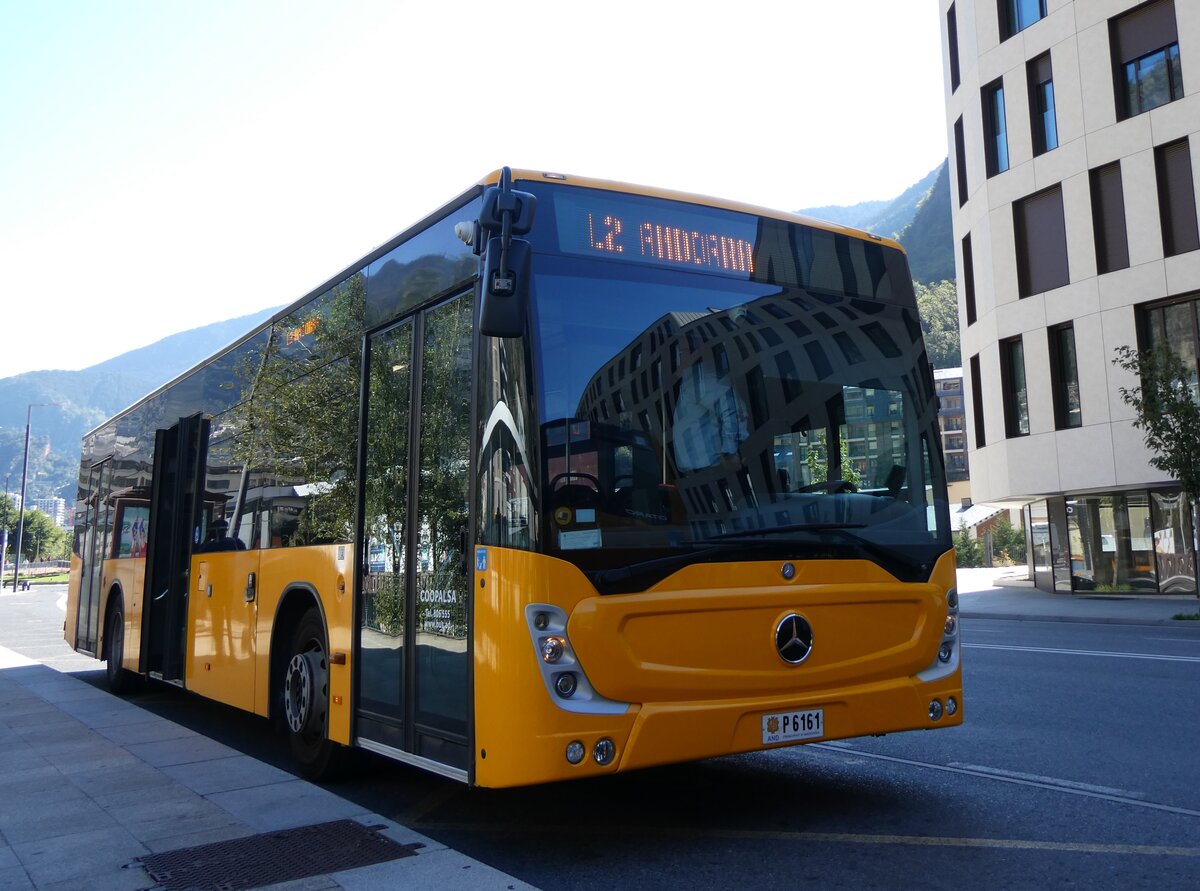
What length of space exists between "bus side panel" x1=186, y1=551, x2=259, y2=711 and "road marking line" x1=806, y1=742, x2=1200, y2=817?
4.00 metres

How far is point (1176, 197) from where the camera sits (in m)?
26.7

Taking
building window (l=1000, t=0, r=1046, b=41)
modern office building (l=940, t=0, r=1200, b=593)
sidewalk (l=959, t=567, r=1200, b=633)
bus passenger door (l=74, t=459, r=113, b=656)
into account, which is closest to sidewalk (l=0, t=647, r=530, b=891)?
Result: bus passenger door (l=74, t=459, r=113, b=656)

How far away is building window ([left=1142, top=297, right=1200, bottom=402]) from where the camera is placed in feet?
86.0

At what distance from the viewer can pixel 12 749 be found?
26.0 feet

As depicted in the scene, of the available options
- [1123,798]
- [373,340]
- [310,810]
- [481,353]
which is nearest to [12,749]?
[310,810]

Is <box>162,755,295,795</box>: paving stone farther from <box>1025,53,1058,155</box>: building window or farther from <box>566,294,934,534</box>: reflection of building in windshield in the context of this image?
<box>1025,53,1058,155</box>: building window

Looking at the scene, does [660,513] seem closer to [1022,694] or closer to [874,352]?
[874,352]

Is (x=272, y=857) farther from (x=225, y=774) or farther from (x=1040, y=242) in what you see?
(x=1040, y=242)

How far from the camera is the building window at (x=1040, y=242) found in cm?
2966

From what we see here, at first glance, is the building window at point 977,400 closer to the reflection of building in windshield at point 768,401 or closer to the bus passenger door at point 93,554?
the bus passenger door at point 93,554

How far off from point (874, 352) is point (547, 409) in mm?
A: 2137

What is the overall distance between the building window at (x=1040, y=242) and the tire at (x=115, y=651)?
26.3 m

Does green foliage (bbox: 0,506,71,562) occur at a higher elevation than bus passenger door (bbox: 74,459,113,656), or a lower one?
higher

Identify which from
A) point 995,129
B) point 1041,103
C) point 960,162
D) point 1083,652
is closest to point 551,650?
point 1083,652
